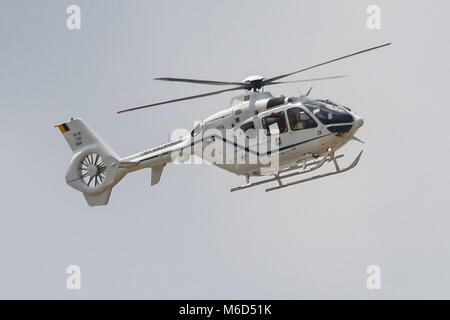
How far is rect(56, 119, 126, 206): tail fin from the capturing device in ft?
85.7

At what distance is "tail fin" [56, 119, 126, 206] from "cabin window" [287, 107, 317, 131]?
5980 millimetres

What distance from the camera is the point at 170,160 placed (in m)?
24.5

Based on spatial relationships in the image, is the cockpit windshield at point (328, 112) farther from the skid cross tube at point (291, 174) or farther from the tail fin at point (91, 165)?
the tail fin at point (91, 165)

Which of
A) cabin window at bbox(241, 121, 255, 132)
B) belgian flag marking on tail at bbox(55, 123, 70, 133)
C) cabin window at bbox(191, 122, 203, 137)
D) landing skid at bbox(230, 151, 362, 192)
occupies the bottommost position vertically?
landing skid at bbox(230, 151, 362, 192)

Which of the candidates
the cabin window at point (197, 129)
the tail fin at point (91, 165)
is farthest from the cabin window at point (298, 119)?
the tail fin at point (91, 165)

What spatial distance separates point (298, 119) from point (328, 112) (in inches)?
30.3

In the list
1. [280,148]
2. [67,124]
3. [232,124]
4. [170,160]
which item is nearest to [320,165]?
[280,148]

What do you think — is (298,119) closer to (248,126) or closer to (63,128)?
(248,126)

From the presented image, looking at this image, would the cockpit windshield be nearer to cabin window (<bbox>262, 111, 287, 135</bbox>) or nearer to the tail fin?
cabin window (<bbox>262, 111, 287, 135</bbox>)

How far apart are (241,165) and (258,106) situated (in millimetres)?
1625

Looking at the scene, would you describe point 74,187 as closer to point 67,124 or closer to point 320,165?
point 67,124

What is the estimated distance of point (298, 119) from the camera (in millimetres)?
22375

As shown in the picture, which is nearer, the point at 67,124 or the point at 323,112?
the point at 323,112

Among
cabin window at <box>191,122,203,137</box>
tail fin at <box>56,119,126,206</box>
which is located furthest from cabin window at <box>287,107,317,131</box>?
tail fin at <box>56,119,126,206</box>
